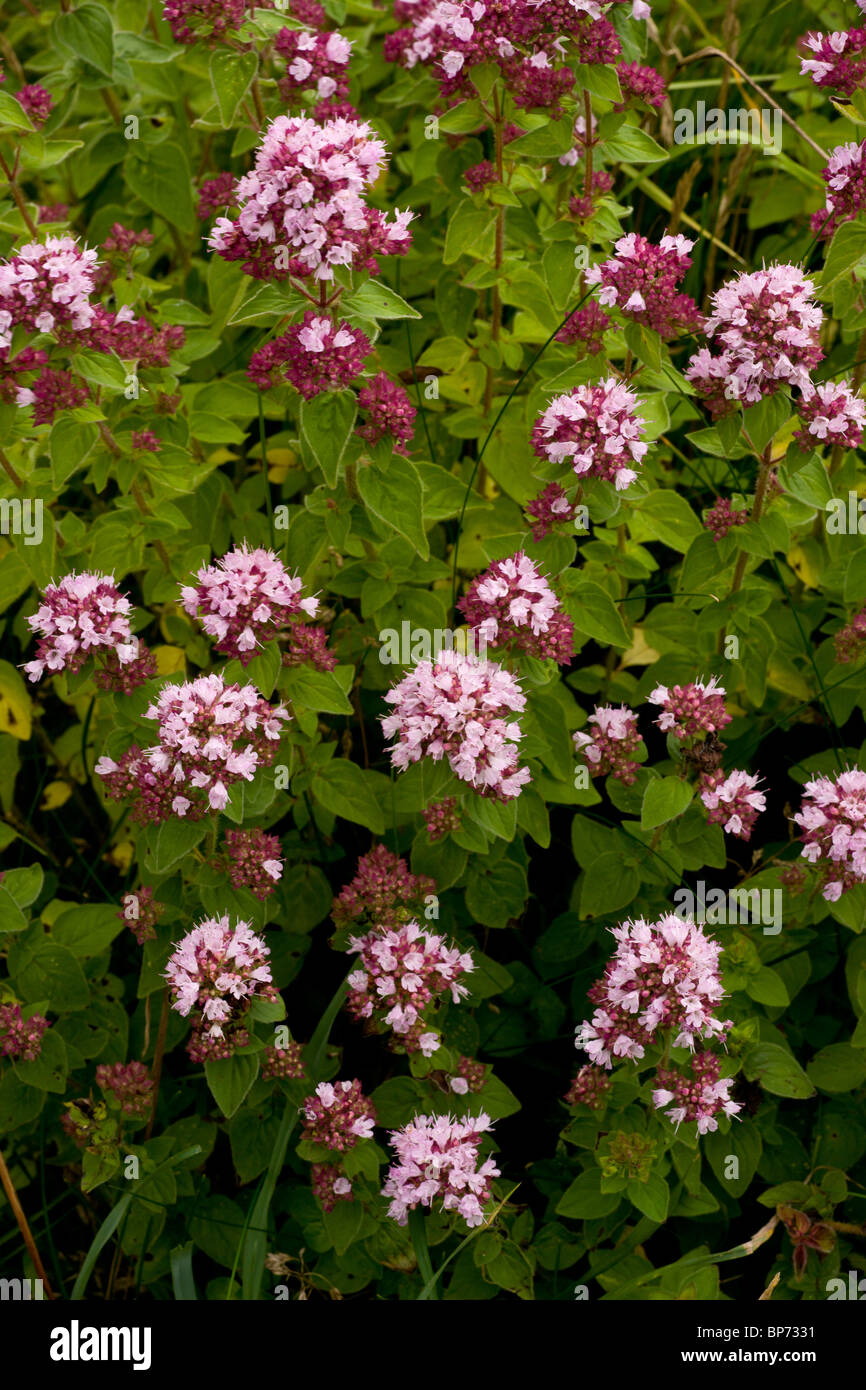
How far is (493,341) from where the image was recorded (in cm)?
448

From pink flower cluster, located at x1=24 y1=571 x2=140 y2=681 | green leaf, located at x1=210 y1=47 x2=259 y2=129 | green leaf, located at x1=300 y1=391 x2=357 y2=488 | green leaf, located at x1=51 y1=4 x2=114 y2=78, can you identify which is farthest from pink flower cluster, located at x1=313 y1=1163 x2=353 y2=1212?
green leaf, located at x1=51 y1=4 x2=114 y2=78

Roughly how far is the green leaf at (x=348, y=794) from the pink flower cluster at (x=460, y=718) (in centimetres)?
51

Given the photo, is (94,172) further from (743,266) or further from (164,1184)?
(164,1184)

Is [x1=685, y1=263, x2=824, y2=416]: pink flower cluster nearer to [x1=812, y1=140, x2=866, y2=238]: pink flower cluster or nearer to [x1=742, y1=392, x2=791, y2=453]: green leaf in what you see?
[x1=742, y1=392, x2=791, y2=453]: green leaf

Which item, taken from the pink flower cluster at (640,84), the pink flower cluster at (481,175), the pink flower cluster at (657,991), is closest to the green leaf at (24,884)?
the pink flower cluster at (657,991)

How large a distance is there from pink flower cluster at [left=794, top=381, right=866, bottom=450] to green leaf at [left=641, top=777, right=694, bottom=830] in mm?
1042

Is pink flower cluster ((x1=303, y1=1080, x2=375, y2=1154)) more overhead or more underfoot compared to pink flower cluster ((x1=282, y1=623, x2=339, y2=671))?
more underfoot

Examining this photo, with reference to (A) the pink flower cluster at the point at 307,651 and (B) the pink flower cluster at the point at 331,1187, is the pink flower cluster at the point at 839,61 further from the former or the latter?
(B) the pink flower cluster at the point at 331,1187

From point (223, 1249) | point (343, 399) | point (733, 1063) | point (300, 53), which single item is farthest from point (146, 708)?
point (300, 53)

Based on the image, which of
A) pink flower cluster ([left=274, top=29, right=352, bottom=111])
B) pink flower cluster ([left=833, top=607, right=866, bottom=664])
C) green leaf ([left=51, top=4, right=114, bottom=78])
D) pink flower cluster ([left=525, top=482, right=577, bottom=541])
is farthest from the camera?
green leaf ([left=51, top=4, right=114, bottom=78])

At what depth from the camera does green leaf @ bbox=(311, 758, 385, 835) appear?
3.78 m

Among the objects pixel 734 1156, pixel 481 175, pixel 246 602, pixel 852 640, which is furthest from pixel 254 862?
pixel 481 175

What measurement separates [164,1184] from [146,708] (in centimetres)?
133

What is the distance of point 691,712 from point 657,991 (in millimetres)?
802
